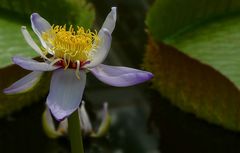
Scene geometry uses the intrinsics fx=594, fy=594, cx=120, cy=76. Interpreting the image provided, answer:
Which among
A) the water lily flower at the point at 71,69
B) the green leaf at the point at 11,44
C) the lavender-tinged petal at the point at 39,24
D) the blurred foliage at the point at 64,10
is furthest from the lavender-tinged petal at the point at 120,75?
the blurred foliage at the point at 64,10

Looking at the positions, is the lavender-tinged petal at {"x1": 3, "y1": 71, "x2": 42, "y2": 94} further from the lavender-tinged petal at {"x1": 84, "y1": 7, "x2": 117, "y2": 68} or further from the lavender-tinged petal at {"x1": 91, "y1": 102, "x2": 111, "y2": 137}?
the lavender-tinged petal at {"x1": 91, "y1": 102, "x2": 111, "y2": 137}

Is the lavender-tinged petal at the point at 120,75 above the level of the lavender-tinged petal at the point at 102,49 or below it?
below

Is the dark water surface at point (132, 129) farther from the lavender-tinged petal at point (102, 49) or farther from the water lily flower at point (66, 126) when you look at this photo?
the lavender-tinged petal at point (102, 49)

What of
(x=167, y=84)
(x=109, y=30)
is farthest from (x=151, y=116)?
(x=109, y=30)

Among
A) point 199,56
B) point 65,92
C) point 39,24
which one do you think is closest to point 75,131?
point 65,92

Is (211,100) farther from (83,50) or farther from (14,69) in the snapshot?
(83,50)
